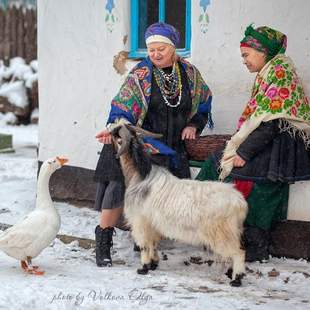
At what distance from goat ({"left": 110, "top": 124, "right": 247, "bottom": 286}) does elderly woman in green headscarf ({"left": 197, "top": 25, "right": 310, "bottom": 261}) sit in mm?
381

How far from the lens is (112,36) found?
706 centimetres

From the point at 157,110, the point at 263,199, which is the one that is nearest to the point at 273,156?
the point at 263,199

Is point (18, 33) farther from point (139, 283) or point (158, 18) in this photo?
point (139, 283)

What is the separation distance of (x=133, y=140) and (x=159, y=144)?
0.35 meters

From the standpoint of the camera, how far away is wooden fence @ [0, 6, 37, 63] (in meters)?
18.8

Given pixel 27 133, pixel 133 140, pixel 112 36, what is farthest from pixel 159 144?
pixel 27 133

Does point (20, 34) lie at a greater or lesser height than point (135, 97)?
greater

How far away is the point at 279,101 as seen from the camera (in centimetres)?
536

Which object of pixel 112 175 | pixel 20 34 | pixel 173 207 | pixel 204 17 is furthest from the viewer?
pixel 20 34

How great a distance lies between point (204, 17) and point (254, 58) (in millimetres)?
1114

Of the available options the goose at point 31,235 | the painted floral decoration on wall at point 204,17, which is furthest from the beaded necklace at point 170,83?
the goose at point 31,235

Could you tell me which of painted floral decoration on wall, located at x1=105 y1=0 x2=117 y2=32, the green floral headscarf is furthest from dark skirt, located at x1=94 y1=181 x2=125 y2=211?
painted floral decoration on wall, located at x1=105 y1=0 x2=117 y2=32

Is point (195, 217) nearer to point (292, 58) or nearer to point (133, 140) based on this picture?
point (133, 140)

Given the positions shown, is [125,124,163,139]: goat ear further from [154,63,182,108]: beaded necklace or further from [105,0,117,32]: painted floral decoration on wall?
[105,0,117,32]: painted floral decoration on wall
